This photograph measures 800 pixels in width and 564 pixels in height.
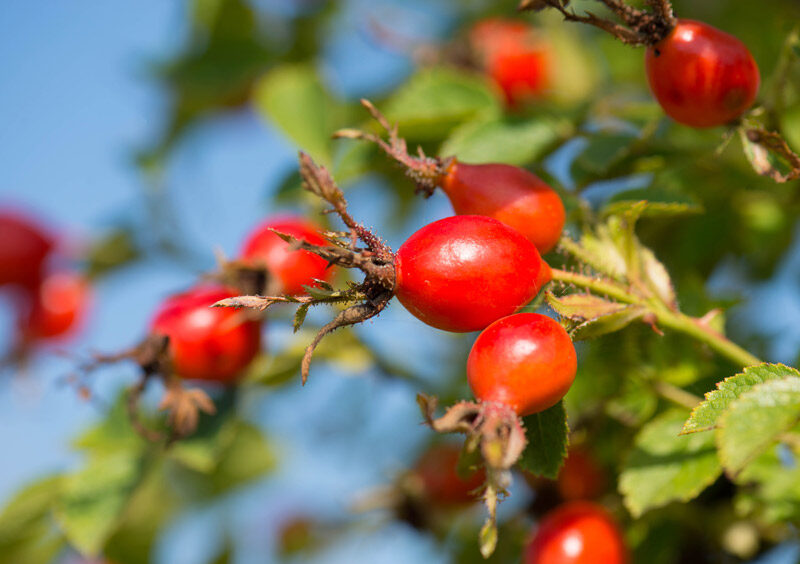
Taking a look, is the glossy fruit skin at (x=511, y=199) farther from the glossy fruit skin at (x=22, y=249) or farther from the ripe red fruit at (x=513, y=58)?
the glossy fruit skin at (x=22, y=249)

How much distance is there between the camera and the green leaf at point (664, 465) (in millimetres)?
1194

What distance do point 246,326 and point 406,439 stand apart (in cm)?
118

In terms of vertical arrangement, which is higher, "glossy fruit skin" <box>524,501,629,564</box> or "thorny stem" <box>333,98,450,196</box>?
"thorny stem" <box>333,98,450,196</box>

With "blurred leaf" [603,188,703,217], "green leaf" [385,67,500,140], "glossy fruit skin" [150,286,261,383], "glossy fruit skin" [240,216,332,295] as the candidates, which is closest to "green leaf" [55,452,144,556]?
"glossy fruit skin" [150,286,261,383]

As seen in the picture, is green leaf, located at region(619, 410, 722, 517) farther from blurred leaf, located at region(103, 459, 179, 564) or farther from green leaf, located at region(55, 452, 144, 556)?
blurred leaf, located at region(103, 459, 179, 564)

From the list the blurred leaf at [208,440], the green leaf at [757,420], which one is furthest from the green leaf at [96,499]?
the green leaf at [757,420]

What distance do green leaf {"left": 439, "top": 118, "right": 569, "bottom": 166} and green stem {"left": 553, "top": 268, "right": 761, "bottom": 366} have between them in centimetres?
37

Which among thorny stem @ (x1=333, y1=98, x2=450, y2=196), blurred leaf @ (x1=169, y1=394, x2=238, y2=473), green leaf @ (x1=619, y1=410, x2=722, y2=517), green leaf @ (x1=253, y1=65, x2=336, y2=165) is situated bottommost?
blurred leaf @ (x1=169, y1=394, x2=238, y2=473)

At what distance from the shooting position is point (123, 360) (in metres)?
1.52

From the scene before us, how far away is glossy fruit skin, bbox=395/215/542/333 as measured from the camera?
0.92m

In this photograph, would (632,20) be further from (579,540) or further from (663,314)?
(579,540)

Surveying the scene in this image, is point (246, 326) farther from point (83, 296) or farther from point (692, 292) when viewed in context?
point (83, 296)

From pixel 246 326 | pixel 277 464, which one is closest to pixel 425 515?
pixel 246 326

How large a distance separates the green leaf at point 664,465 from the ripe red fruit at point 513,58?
1.41m
